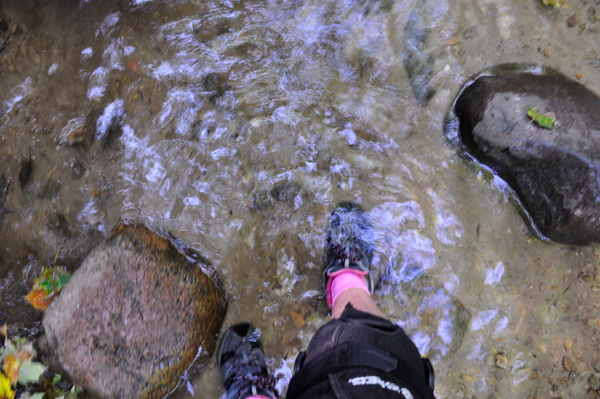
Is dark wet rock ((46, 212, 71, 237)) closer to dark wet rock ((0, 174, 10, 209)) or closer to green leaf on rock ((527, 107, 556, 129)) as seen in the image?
dark wet rock ((0, 174, 10, 209))

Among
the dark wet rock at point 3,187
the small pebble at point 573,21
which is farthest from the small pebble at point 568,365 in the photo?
the dark wet rock at point 3,187

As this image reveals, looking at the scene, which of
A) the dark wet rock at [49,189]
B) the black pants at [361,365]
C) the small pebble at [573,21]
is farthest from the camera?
the dark wet rock at [49,189]

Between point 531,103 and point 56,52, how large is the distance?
4.27 metres

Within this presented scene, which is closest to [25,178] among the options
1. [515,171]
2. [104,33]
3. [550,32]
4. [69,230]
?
[69,230]

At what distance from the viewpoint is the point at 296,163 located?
9.53ft

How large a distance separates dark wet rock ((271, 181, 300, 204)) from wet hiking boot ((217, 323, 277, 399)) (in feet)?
3.78

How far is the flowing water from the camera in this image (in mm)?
2641

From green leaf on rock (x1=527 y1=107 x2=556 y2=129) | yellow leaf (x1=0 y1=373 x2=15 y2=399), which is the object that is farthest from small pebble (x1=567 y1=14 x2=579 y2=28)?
yellow leaf (x1=0 y1=373 x2=15 y2=399)

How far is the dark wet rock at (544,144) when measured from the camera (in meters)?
2.35

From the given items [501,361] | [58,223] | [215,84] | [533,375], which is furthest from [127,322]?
[533,375]

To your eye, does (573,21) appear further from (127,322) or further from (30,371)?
(30,371)

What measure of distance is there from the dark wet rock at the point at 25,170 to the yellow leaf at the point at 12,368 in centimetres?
150

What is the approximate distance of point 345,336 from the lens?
1.87 meters

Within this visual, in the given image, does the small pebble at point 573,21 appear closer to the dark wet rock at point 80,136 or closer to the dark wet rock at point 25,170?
the dark wet rock at point 80,136
